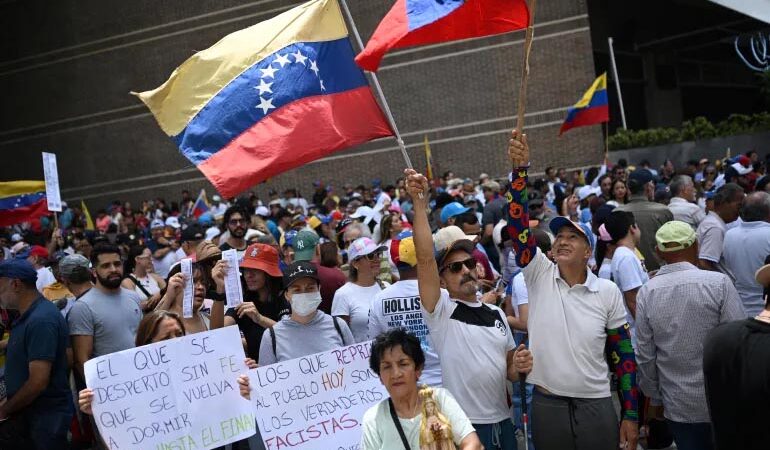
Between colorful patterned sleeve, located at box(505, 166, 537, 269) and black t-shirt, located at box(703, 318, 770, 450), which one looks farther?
colorful patterned sleeve, located at box(505, 166, 537, 269)

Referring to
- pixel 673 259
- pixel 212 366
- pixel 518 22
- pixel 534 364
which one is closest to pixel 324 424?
pixel 212 366

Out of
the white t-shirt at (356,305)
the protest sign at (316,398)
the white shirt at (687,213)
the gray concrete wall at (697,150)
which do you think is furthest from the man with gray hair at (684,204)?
the gray concrete wall at (697,150)

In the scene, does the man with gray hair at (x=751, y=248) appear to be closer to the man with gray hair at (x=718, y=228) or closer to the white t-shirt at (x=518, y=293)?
the man with gray hair at (x=718, y=228)

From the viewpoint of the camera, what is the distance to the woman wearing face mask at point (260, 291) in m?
6.90

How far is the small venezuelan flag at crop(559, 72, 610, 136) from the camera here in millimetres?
17750

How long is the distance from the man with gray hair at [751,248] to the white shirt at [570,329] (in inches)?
111

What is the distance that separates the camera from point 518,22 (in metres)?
5.84

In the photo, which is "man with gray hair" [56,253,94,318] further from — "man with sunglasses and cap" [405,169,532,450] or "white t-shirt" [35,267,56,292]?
"white t-shirt" [35,267,56,292]

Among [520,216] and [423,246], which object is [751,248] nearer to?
[520,216]

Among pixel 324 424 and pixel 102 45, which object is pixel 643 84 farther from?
pixel 324 424

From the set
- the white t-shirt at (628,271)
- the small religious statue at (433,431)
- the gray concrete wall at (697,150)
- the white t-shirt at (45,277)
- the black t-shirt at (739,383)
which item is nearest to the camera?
the black t-shirt at (739,383)

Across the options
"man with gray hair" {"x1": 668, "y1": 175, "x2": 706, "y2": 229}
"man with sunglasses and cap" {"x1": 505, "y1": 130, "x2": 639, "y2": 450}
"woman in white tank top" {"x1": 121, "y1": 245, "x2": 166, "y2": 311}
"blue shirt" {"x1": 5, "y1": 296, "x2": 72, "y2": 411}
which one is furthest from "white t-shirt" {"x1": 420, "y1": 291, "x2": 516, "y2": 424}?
"man with gray hair" {"x1": 668, "y1": 175, "x2": 706, "y2": 229}

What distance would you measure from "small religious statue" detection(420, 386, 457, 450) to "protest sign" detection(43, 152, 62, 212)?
8.17 metres

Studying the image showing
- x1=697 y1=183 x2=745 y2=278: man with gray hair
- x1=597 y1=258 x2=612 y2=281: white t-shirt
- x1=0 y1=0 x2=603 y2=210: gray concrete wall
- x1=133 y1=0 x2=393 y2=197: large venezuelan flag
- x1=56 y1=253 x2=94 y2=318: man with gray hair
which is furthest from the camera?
x1=0 y1=0 x2=603 y2=210: gray concrete wall
